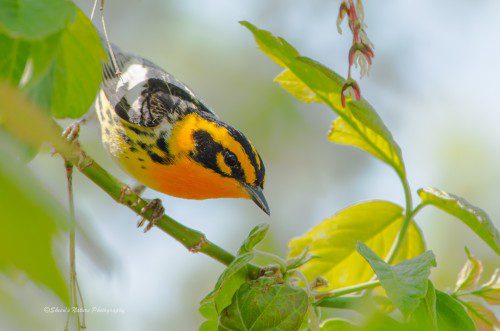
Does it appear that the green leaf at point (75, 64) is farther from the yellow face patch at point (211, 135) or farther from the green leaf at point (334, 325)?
the yellow face patch at point (211, 135)

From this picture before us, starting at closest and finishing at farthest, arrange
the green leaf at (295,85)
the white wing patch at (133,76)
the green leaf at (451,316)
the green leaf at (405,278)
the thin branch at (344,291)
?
the green leaf at (405,278)
the green leaf at (451,316)
the thin branch at (344,291)
the green leaf at (295,85)
the white wing patch at (133,76)

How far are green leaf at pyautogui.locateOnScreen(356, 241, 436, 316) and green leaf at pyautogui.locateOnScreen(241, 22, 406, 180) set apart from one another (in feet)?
1.85

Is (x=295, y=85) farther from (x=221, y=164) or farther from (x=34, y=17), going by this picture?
(x=34, y=17)

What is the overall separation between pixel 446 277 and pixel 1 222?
5806 millimetres

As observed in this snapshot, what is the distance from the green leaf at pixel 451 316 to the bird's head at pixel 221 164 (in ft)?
5.52

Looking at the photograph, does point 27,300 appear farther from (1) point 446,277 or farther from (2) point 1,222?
(1) point 446,277

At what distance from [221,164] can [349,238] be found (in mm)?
1170

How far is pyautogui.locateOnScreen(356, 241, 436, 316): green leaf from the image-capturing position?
4.97 ft

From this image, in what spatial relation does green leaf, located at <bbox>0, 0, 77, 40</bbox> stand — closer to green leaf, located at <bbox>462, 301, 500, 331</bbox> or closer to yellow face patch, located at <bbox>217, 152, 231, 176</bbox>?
green leaf, located at <bbox>462, 301, 500, 331</bbox>

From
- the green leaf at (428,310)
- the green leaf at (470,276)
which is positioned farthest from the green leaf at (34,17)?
the green leaf at (470,276)

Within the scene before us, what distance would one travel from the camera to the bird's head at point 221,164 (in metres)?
3.50

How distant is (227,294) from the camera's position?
1.92m

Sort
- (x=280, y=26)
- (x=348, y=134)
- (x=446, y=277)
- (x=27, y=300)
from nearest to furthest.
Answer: (x=27, y=300)
(x=348, y=134)
(x=446, y=277)
(x=280, y=26)

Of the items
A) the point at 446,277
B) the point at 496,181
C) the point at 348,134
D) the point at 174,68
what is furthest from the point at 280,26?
the point at 348,134
